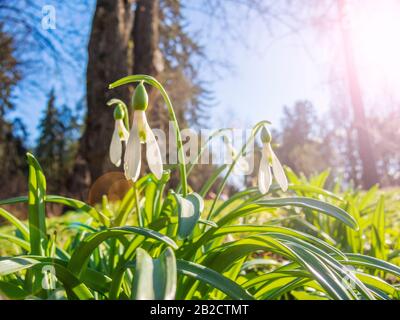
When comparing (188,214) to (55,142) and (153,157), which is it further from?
(55,142)

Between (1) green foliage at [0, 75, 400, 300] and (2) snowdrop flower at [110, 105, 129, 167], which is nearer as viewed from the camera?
(1) green foliage at [0, 75, 400, 300]

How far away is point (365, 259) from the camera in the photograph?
918mm

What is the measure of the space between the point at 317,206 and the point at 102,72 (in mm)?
3230

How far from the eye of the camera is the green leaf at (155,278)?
1.79 ft

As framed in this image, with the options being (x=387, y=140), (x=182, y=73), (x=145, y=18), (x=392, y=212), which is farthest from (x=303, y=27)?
(x=387, y=140)

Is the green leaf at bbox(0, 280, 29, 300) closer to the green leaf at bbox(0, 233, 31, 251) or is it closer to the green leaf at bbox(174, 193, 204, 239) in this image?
the green leaf at bbox(0, 233, 31, 251)

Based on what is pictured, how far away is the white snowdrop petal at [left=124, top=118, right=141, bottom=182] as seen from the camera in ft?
2.51

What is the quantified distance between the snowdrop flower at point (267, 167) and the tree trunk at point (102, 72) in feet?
9.52

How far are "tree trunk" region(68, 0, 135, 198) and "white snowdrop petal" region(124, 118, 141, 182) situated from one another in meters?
2.97

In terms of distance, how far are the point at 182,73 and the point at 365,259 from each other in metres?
8.32

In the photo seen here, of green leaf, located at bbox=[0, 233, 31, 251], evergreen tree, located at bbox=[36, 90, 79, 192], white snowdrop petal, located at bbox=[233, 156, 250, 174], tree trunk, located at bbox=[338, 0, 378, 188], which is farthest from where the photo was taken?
evergreen tree, located at bbox=[36, 90, 79, 192]

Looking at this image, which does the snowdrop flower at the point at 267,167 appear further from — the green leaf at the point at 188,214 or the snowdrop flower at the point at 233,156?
the snowdrop flower at the point at 233,156

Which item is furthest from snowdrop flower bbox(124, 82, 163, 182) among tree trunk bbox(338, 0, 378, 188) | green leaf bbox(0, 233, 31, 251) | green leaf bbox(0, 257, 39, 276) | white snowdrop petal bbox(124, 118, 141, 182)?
tree trunk bbox(338, 0, 378, 188)

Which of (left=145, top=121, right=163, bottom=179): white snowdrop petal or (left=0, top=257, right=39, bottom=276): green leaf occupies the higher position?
(left=145, top=121, right=163, bottom=179): white snowdrop petal
